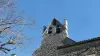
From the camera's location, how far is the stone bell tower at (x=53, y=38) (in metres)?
27.7

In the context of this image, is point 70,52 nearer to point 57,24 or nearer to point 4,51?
point 57,24

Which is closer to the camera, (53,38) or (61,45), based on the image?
(61,45)

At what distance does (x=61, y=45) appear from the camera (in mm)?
26922

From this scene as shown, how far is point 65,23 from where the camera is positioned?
30.3 metres

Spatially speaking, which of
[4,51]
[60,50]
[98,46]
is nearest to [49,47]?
[60,50]

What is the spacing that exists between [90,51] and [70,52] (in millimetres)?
2037

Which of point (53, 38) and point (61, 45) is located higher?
point (53, 38)

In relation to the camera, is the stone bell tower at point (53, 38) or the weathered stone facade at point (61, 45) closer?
the weathered stone facade at point (61, 45)

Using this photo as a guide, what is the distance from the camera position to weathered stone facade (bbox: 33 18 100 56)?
23109 mm

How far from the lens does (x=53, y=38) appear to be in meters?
29.3

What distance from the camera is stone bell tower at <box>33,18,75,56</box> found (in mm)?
27669

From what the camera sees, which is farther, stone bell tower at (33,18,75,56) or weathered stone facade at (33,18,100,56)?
stone bell tower at (33,18,75,56)

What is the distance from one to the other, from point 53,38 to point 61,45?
8.44 ft

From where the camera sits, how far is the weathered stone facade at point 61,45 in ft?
75.8
